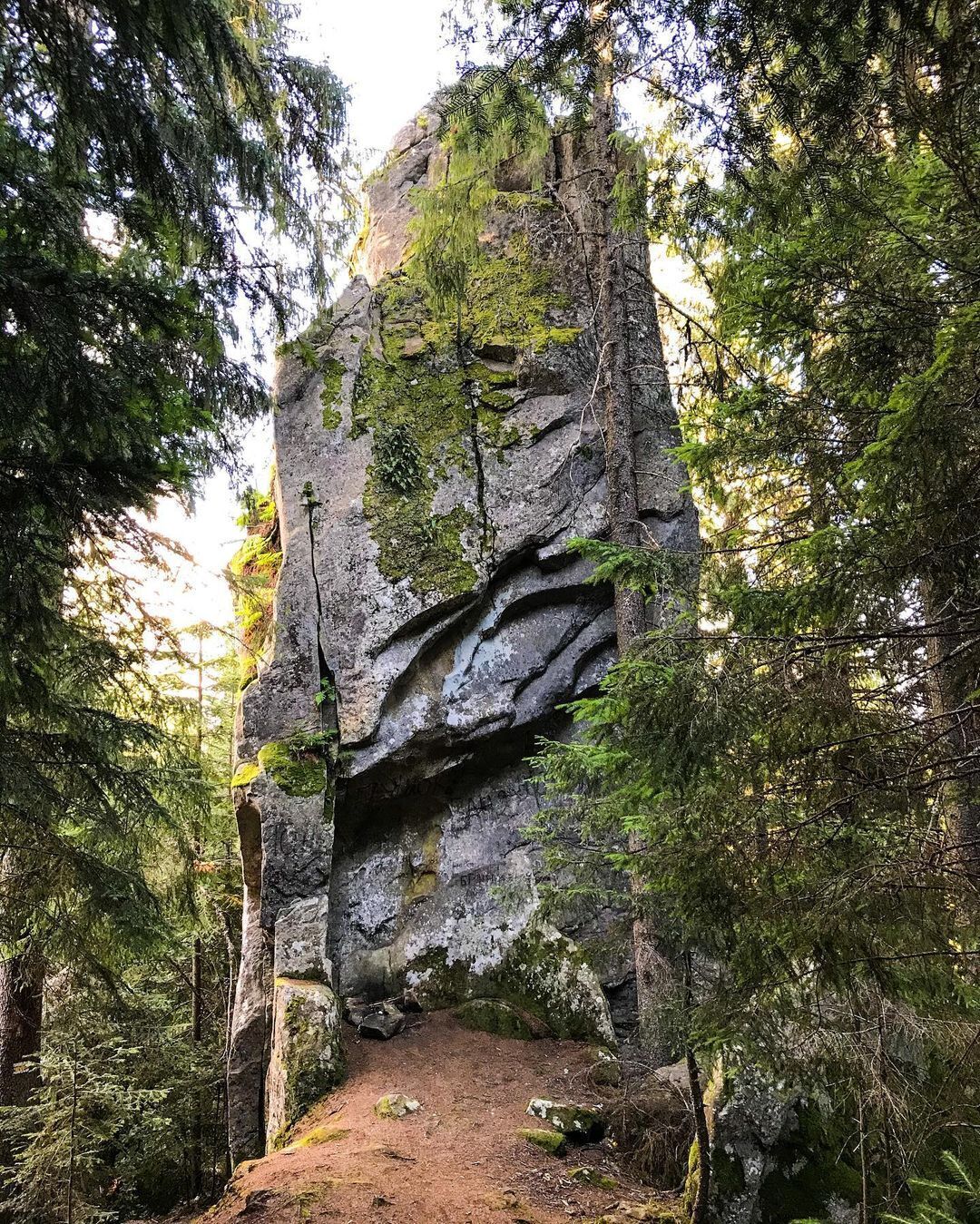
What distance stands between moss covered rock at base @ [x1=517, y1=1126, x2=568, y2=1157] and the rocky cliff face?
2.46 metres

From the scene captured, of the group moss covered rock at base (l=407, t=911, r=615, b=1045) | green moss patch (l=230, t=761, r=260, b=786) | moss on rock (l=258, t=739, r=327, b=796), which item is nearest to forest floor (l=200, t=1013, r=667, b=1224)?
moss covered rock at base (l=407, t=911, r=615, b=1045)

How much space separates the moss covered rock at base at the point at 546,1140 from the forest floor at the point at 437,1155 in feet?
0.19

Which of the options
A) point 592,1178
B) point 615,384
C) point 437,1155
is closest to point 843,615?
point 592,1178

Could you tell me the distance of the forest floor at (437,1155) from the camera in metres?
4.07

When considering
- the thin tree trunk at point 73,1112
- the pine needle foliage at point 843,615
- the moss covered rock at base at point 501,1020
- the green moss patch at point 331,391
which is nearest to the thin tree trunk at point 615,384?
the moss covered rock at base at point 501,1020

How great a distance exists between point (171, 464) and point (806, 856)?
171 inches

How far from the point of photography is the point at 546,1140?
5.17 meters

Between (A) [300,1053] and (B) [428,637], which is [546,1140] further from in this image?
(B) [428,637]

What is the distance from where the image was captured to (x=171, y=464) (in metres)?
4.87

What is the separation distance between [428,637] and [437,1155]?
5.77 metres

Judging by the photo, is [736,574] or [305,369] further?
[305,369]

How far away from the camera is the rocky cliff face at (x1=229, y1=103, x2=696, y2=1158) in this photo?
830cm

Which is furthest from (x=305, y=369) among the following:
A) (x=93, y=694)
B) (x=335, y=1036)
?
(x=335, y=1036)

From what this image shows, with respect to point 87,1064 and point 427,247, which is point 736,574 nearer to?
point 427,247
